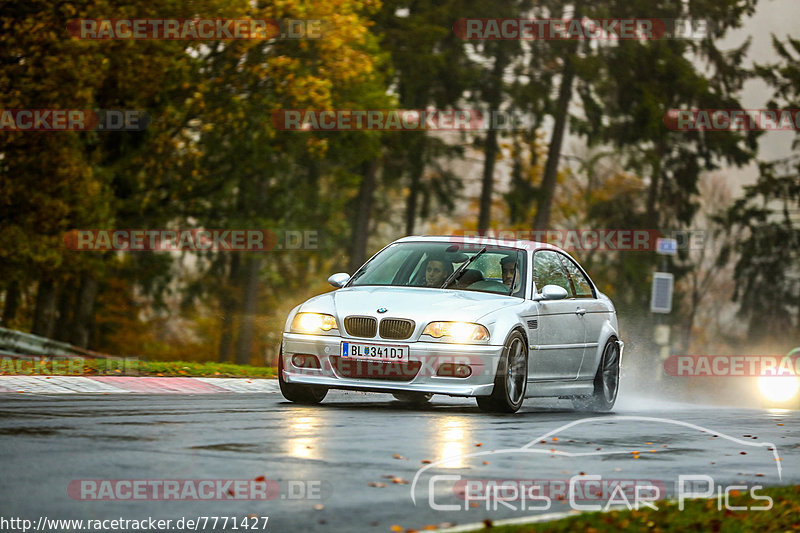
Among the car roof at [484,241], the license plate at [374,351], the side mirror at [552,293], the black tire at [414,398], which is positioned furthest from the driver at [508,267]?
the black tire at [414,398]

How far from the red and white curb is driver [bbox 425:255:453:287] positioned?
2759 millimetres

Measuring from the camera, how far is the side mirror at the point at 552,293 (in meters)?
12.5

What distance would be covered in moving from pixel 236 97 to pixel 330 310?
21799mm

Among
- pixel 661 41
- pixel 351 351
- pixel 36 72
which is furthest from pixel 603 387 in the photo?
pixel 661 41

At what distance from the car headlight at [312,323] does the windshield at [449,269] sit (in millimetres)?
1166

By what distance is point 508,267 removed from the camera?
12836 mm

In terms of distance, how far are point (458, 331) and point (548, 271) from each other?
2.25 metres

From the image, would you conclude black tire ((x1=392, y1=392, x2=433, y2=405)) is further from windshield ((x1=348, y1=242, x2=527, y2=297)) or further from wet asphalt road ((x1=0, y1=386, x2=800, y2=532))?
windshield ((x1=348, y1=242, x2=527, y2=297))

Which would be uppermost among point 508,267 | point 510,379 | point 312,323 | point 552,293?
point 508,267

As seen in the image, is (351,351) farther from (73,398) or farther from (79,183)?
(79,183)

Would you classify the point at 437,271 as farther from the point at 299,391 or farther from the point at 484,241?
the point at 299,391

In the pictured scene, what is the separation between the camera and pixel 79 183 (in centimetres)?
2642

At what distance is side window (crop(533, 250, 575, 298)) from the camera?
43.0 feet

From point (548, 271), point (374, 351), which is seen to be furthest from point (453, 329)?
point (548, 271)
